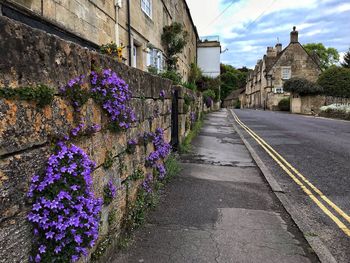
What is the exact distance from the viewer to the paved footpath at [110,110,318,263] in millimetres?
3496

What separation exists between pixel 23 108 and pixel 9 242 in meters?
0.79

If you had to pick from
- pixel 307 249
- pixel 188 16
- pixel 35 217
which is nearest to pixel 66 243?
pixel 35 217

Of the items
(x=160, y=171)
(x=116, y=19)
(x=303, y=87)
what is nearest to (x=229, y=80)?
(x=303, y=87)

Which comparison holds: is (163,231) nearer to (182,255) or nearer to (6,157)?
(182,255)

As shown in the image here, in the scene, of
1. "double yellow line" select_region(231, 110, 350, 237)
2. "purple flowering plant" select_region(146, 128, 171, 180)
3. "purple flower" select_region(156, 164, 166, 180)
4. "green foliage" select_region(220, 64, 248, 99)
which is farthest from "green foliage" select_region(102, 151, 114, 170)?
"green foliage" select_region(220, 64, 248, 99)

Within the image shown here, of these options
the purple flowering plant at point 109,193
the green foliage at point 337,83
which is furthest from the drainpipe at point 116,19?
the green foliage at point 337,83

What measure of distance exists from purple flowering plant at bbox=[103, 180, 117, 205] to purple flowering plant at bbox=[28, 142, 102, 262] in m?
0.65

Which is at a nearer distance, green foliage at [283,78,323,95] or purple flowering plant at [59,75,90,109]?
purple flowering plant at [59,75,90,109]

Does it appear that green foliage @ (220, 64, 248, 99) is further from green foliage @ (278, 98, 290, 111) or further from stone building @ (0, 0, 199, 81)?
stone building @ (0, 0, 199, 81)

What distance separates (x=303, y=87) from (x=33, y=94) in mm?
37911

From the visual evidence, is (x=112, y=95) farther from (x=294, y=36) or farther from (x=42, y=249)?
(x=294, y=36)

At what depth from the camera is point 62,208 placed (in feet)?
7.13

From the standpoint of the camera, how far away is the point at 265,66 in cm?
5841

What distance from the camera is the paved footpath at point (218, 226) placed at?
11.5 feet
